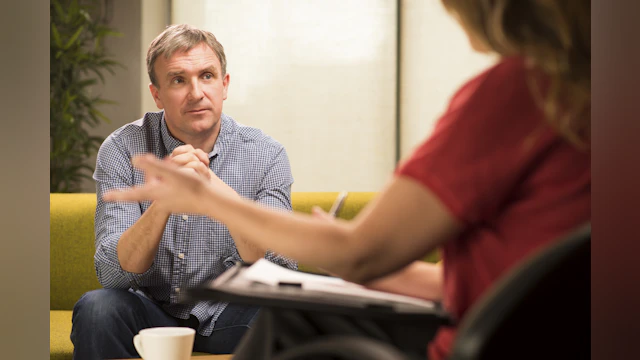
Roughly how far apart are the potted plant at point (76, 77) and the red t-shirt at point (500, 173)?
1158 mm

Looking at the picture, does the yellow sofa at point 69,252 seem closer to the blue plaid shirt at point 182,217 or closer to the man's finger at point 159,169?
the blue plaid shirt at point 182,217

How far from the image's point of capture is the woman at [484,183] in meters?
0.75

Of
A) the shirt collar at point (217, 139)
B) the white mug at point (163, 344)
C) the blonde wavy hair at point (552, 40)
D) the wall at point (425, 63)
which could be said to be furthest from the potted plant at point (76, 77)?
the blonde wavy hair at point (552, 40)

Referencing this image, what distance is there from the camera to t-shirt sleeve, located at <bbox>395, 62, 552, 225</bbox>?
0.75 meters

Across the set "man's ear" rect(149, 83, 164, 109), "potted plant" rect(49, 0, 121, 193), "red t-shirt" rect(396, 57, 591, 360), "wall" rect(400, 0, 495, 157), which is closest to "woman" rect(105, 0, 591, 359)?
"red t-shirt" rect(396, 57, 591, 360)

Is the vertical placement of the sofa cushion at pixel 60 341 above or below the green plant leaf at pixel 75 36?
below

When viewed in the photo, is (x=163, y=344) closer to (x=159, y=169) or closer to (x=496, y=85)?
(x=159, y=169)

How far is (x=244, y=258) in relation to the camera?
1.51 metres

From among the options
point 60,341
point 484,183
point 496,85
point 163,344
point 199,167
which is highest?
point 496,85

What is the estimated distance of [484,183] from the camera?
76cm

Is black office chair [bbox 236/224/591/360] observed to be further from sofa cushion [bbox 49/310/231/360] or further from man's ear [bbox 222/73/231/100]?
sofa cushion [bbox 49/310/231/360]

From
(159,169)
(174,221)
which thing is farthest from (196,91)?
(159,169)

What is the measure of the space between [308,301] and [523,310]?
281 millimetres
